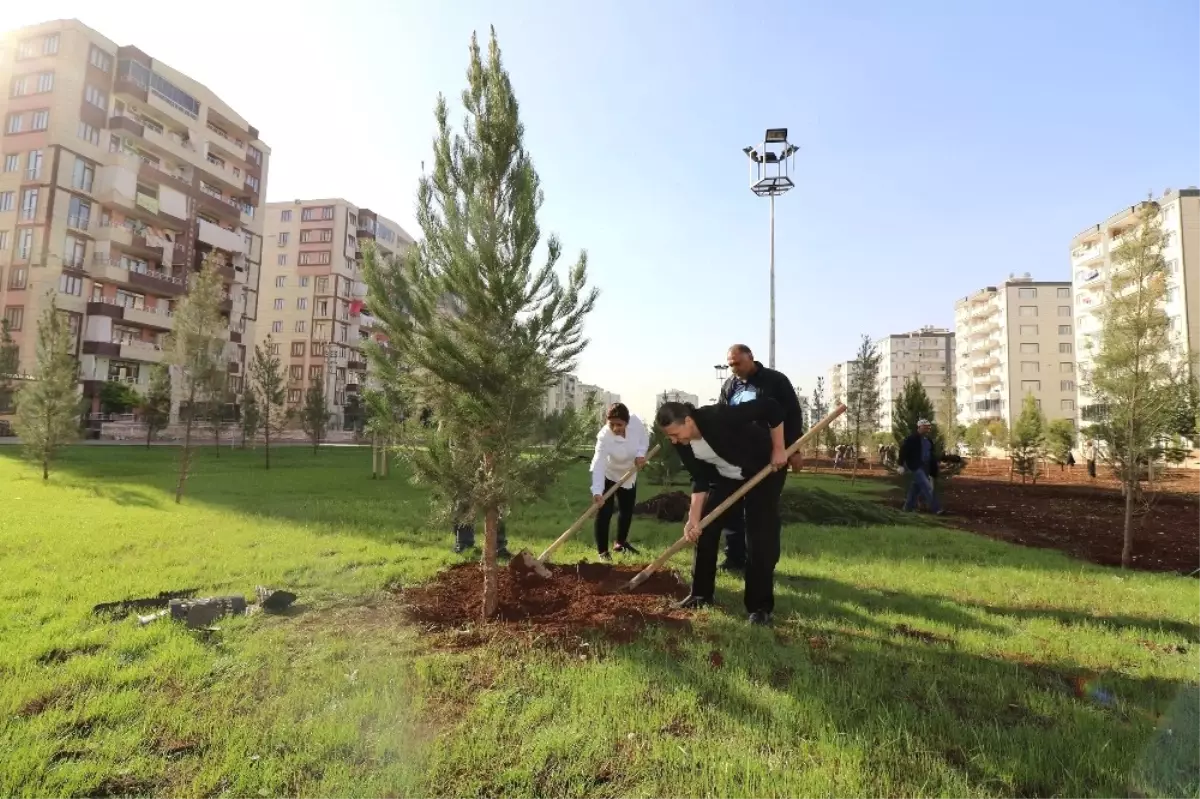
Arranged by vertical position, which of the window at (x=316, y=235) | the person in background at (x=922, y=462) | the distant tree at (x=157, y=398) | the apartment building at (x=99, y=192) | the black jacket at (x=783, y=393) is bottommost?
the person in background at (x=922, y=462)

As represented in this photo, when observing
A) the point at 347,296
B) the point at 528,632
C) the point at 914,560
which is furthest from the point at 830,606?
the point at 347,296

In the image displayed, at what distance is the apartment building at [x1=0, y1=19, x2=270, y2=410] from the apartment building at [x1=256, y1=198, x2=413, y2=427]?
23545mm

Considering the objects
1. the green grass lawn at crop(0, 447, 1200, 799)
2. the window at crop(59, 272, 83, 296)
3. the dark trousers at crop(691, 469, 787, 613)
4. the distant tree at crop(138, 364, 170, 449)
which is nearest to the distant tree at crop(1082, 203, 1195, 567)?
the green grass lawn at crop(0, 447, 1200, 799)

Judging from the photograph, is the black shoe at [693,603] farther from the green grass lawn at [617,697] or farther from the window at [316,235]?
the window at [316,235]

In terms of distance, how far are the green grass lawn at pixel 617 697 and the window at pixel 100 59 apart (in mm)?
50981

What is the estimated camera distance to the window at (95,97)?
40.7 m

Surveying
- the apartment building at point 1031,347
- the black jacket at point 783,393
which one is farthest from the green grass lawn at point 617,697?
the apartment building at point 1031,347

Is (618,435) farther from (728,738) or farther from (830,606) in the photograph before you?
(728,738)

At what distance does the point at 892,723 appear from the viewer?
2916 mm

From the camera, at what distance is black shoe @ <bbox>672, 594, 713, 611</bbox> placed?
16.2 ft

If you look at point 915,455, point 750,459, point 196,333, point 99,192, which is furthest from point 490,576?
point 99,192

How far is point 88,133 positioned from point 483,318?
171 feet

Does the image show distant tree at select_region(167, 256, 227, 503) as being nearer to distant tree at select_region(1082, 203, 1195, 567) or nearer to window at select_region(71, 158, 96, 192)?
distant tree at select_region(1082, 203, 1195, 567)

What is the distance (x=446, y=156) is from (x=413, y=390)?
6.46ft
